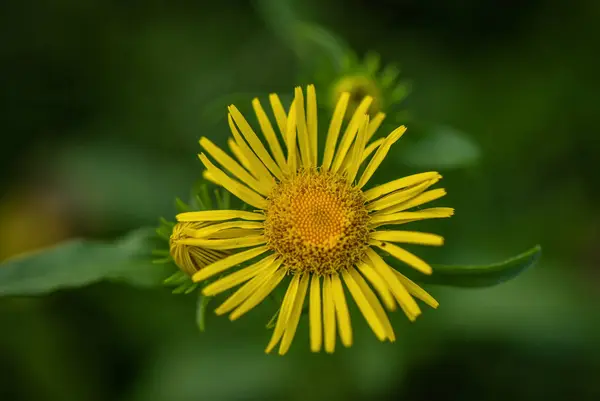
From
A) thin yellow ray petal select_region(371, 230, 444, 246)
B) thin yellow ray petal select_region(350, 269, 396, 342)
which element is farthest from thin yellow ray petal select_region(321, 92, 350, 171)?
thin yellow ray petal select_region(350, 269, 396, 342)

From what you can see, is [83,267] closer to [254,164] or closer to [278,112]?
[254,164]

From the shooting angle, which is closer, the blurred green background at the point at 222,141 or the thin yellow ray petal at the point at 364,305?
the thin yellow ray petal at the point at 364,305

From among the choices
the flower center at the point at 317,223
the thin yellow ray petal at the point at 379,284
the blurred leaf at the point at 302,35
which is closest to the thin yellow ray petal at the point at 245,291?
the flower center at the point at 317,223

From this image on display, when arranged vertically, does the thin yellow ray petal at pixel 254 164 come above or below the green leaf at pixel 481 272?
above

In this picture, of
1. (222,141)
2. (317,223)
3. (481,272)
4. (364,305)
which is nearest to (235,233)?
(317,223)

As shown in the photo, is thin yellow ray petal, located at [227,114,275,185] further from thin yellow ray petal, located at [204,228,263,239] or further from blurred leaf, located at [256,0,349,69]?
blurred leaf, located at [256,0,349,69]

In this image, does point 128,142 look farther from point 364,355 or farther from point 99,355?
point 364,355

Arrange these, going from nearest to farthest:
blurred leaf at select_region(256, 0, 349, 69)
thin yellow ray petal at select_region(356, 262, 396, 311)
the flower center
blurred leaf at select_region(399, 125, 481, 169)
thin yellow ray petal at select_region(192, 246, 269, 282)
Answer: thin yellow ray petal at select_region(356, 262, 396, 311) → thin yellow ray petal at select_region(192, 246, 269, 282) → the flower center → blurred leaf at select_region(399, 125, 481, 169) → blurred leaf at select_region(256, 0, 349, 69)

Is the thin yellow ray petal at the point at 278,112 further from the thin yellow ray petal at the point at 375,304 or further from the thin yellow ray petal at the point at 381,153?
the thin yellow ray petal at the point at 375,304
